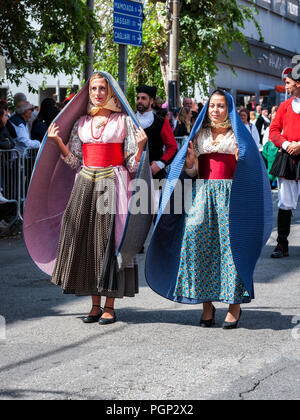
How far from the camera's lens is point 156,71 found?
79.9 feet

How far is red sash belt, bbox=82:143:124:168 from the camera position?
6.72 m

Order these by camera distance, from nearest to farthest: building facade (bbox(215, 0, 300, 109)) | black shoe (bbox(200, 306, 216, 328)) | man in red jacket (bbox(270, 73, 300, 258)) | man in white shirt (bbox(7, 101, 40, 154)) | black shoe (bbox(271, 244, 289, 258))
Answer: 1. black shoe (bbox(200, 306, 216, 328))
2. man in red jacket (bbox(270, 73, 300, 258))
3. black shoe (bbox(271, 244, 289, 258))
4. man in white shirt (bbox(7, 101, 40, 154))
5. building facade (bbox(215, 0, 300, 109))

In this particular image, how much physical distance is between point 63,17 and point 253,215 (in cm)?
815

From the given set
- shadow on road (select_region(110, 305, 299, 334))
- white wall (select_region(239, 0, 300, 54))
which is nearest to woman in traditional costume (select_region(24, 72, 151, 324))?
shadow on road (select_region(110, 305, 299, 334))

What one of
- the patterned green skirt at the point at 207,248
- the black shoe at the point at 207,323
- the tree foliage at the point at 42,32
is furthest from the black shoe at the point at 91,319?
the tree foliage at the point at 42,32

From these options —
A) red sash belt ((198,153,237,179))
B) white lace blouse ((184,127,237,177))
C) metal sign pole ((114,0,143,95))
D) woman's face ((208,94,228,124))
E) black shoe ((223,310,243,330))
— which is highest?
metal sign pole ((114,0,143,95))

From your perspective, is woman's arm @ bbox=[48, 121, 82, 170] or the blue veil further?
woman's arm @ bbox=[48, 121, 82, 170]

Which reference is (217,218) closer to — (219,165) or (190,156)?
(219,165)

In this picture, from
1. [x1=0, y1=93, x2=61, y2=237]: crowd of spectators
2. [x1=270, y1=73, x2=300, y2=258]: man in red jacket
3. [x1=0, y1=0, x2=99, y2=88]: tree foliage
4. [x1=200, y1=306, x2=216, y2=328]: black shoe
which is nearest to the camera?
[x1=200, y1=306, x2=216, y2=328]: black shoe

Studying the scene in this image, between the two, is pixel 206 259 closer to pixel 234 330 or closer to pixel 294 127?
pixel 234 330

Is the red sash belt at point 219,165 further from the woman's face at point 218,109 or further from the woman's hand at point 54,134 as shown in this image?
the woman's hand at point 54,134

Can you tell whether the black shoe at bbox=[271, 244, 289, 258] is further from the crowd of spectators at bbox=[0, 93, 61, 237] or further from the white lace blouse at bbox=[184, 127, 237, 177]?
the crowd of spectators at bbox=[0, 93, 61, 237]

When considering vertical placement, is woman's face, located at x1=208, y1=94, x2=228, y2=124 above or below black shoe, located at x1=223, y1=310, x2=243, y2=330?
above
